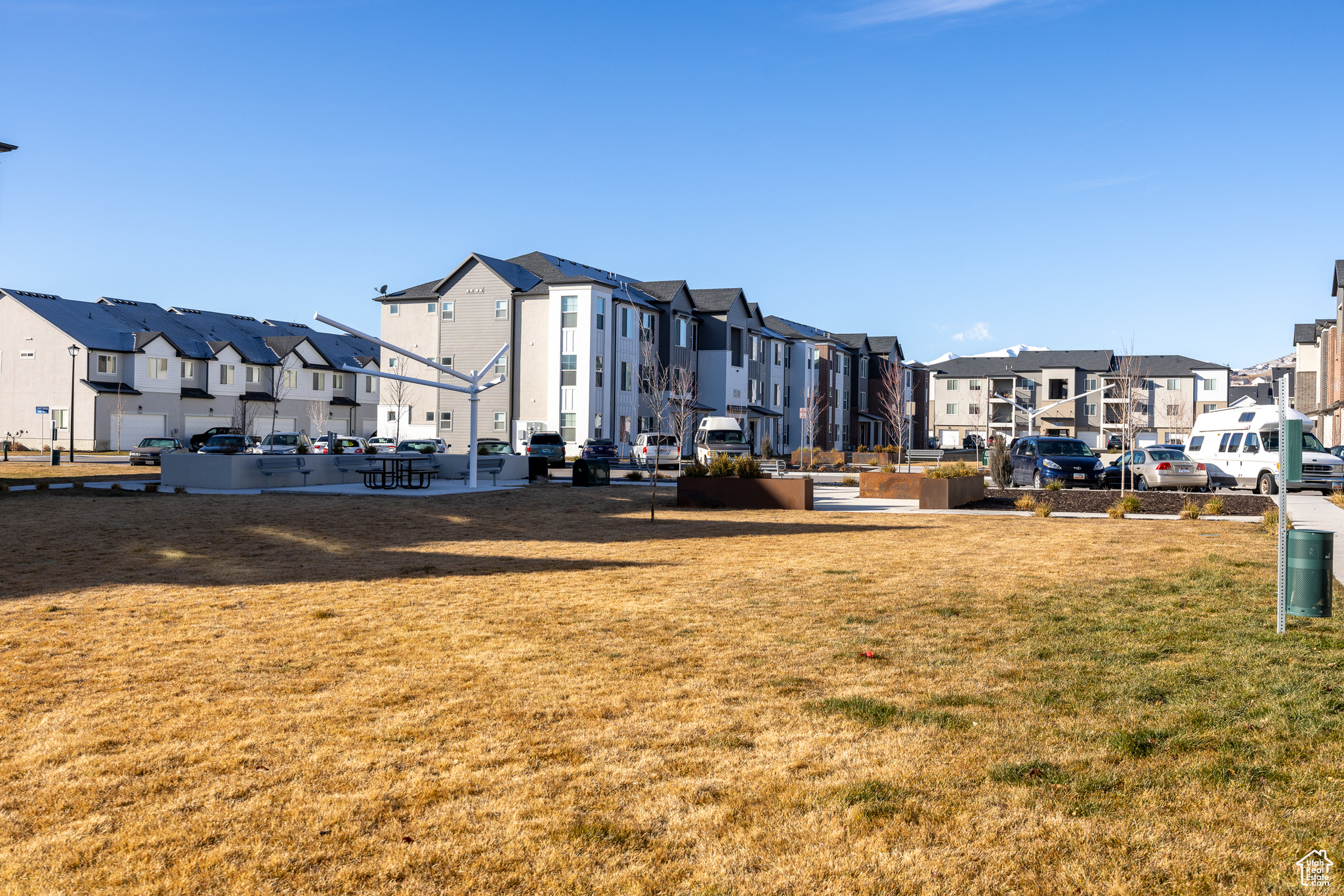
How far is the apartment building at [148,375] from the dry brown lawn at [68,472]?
15118 mm

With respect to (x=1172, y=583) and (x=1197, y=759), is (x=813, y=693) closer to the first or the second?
(x=1197, y=759)

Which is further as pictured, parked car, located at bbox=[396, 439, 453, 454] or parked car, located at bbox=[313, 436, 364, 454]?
parked car, located at bbox=[313, 436, 364, 454]

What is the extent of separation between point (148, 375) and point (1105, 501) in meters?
66.8

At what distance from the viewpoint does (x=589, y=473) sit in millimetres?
32219

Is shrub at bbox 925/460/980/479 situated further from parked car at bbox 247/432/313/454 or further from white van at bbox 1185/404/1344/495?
parked car at bbox 247/432/313/454

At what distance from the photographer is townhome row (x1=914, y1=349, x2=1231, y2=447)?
333 ft

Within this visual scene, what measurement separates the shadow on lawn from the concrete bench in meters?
3.41

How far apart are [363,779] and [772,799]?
203 centimetres

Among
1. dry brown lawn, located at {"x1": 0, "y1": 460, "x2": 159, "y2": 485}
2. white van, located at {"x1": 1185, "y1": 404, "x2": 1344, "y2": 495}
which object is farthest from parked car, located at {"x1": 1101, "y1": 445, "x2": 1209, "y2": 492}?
dry brown lawn, located at {"x1": 0, "y1": 460, "x2": 159, "y2": 485}

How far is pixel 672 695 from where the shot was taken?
266 inches

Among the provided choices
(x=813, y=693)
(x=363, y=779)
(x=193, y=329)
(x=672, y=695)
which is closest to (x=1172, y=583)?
(x=813, y=693)

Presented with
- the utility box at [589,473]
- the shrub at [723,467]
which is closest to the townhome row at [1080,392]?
the utility box at [589,473]

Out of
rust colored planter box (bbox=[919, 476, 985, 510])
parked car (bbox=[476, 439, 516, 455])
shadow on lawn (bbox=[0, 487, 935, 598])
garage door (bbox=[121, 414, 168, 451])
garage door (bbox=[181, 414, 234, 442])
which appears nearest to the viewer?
shadow on lawn (bbox=[0, 487, 935, 598])

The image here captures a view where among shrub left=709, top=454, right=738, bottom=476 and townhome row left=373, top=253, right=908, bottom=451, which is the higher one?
townhome row left=373, top=253, right=908, bottom=451
